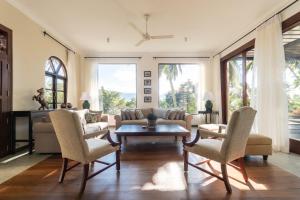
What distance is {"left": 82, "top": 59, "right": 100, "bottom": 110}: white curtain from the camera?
7.90m

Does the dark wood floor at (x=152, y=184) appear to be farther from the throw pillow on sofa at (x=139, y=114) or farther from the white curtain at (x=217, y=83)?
the white curtain at (x=217, y=83)

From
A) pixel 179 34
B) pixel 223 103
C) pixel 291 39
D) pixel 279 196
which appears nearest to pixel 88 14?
pixel 179 34

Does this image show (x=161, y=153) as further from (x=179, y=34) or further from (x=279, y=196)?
(x=179, y=34)

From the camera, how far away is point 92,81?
794 centimetres

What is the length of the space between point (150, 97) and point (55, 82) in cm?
343

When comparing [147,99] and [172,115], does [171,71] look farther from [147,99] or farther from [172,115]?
[172,115]

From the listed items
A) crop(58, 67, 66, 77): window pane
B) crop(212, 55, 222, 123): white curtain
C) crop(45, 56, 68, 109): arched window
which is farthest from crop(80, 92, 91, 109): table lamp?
crop(212, 55, 222, 123): white curtain

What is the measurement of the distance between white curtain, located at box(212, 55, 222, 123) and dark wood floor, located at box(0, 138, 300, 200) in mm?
4140

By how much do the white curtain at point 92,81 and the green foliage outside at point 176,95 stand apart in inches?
95.8

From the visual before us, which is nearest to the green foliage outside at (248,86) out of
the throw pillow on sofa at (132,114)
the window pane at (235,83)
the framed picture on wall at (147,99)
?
the window pane at (235,83)

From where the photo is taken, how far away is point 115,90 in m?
8.26

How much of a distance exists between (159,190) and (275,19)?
13.2 feet

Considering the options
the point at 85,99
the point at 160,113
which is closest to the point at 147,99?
the point at 160,113

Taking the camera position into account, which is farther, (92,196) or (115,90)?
(115,90)
